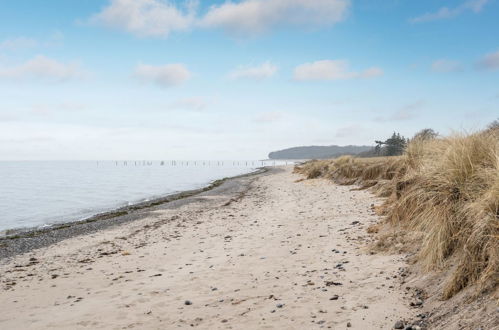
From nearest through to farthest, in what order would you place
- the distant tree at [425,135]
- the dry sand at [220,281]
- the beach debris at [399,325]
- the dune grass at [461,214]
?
the beach debris at [399,325], the dune grass at [461,214], the dry sand at [220,281], the distant tree at [425,135]

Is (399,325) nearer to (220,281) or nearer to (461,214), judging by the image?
(461,214)

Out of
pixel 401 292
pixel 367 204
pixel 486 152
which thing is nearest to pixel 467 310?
pixel 401 292

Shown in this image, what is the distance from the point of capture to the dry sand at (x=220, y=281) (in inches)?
199

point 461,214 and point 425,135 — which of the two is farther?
point 425,135

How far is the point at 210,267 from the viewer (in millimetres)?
7832

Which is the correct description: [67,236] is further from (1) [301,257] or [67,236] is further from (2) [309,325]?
(2) [309,325]

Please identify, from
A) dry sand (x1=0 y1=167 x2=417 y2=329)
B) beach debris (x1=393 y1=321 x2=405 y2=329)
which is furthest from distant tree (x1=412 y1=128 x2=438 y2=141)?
beach debris (x1=393 y1=321 x2=405 y2=329)

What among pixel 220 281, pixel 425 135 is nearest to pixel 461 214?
pixel 220 281

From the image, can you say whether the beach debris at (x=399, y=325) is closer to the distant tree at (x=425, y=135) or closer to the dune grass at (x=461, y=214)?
the dune grass at (x=461, y=214)

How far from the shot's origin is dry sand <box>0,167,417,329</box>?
16.6 ft

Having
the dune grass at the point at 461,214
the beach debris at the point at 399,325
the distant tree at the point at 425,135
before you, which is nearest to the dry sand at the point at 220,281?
the beach debris at the point at 399,325

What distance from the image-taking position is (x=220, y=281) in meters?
6.79

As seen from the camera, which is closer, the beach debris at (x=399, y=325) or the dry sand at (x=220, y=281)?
the beach debris at (x=399, y=325)

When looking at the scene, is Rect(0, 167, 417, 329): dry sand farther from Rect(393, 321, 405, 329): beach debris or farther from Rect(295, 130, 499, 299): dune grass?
Rect(295, 130, 499, 299): dune grass
